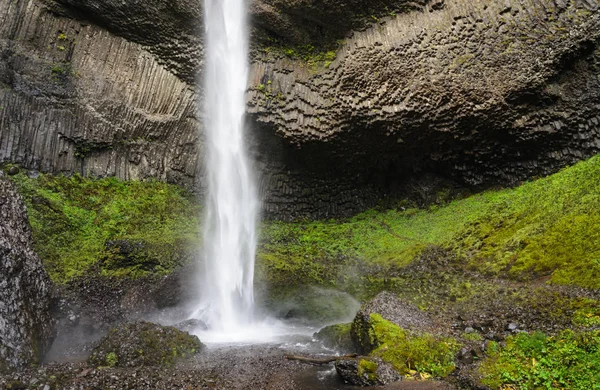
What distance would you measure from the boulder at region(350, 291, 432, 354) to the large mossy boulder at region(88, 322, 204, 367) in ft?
9.04

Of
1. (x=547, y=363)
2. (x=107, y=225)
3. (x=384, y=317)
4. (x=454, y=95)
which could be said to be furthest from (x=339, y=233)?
(x=547, y=363)

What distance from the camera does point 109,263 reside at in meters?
10.8

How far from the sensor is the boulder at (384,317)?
6672 mm

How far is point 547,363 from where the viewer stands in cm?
485

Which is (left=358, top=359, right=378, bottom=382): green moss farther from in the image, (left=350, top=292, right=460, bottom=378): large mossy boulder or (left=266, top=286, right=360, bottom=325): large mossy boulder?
(left=266, top=286, right=360, bottom=325): large mossy boulder

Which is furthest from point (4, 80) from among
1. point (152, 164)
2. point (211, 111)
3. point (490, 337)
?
point (490, 337)

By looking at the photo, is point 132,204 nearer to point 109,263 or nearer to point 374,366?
point 109,263

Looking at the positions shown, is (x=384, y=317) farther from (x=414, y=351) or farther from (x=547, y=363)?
(x=547, y=363)

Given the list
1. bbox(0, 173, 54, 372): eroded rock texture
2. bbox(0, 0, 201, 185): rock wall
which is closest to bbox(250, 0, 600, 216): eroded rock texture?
bbox(0, 0, 201, 185): rock wall

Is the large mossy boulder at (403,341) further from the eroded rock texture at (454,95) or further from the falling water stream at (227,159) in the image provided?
the eroded rock texture at (454,95)

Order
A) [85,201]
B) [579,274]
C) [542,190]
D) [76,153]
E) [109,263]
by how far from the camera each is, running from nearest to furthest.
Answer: [579,274] → [109,263] → [542,190] → [85,201] → [76,153]

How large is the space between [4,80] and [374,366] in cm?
1427

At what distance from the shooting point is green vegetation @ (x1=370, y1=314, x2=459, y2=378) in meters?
5.60

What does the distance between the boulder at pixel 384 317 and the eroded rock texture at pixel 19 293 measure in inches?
196
